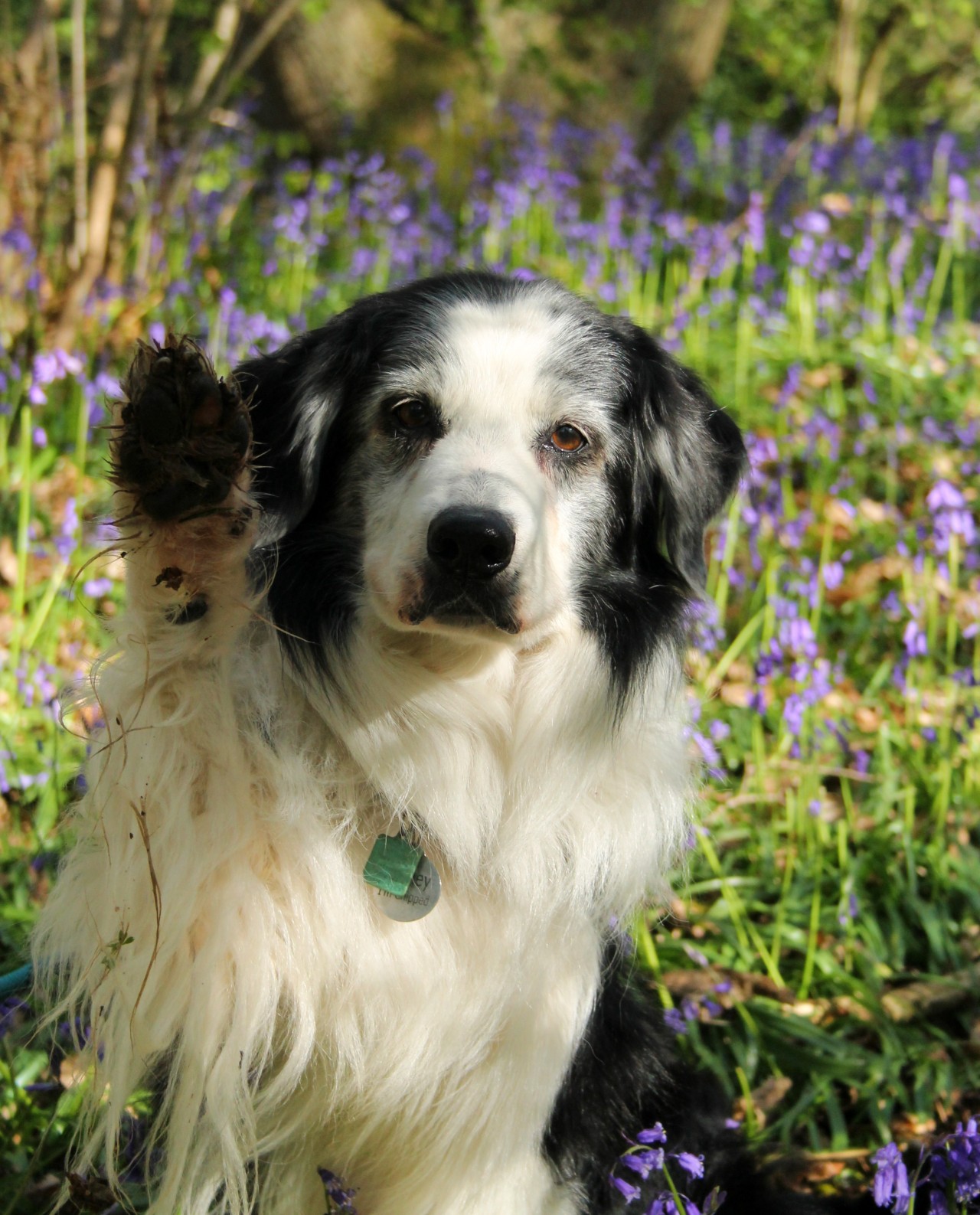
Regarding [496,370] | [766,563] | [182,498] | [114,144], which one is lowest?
[766,563]

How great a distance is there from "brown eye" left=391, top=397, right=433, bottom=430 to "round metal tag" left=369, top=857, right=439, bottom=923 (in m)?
0.89

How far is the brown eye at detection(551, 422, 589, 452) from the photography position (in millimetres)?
2445

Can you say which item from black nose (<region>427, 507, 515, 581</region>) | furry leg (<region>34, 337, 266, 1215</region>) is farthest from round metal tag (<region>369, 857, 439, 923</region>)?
black nose (<region>427, 507, 515, 581</region>)

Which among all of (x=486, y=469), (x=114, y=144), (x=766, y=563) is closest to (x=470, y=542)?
(x=486, y=469)

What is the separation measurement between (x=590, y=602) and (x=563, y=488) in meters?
0.25

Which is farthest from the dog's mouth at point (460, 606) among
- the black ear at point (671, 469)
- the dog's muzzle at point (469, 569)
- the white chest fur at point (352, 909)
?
the black ear at point (671, 469)

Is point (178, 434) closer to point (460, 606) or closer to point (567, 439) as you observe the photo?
point (460, 606)

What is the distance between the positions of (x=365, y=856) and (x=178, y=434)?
3.02ft

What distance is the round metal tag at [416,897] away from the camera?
85.3 inches

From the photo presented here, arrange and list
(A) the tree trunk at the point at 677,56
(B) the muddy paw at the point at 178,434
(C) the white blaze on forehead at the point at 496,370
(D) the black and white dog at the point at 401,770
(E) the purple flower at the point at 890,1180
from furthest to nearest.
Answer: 1. (A) the tree trunk at the point at 677,56
2. (C) the white blaze on forehead at the point at 496,370
3. (D) the black and white dog at the point at 401,770
4. (E) the purple flower at the point at 890,1180
5. (B) the muddy paw at the point at 178,434

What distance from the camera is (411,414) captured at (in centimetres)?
239

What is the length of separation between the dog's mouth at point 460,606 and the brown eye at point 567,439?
467mm

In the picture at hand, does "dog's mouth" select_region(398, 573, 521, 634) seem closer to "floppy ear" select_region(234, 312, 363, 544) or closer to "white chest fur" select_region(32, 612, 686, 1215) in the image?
"white chest fur" select_region(32, 612, 686, 1215)

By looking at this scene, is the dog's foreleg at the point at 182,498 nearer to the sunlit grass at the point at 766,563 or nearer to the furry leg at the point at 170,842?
the furry leg at the point at 170,842
